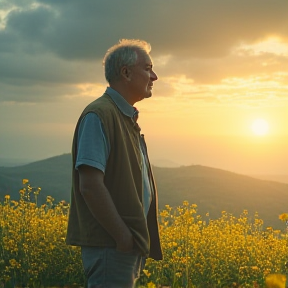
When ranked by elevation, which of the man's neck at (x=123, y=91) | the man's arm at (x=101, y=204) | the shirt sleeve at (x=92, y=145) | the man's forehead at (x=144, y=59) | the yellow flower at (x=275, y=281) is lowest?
the yellow flower at (x=275, y=281)

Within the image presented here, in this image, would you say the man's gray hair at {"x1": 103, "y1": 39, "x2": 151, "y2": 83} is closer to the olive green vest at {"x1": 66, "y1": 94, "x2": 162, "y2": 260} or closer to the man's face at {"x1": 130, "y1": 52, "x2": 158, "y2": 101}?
the man's face at {"x1": 130, "y1": 52, "x2": 158, "y2": 101}

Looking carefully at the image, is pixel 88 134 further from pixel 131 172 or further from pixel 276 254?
pixel 276 254

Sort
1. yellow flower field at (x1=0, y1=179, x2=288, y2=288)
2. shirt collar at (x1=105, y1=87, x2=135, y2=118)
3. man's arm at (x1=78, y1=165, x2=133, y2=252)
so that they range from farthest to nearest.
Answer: yellow flower field at (x1=0, y1=179, x2=288, y2=288) < shirt collar at (x1=105, y1=87, x2=135, y2=118) < man's arm at (x1=78, y1=165, x2=133, y2=252)

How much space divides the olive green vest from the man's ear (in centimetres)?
17

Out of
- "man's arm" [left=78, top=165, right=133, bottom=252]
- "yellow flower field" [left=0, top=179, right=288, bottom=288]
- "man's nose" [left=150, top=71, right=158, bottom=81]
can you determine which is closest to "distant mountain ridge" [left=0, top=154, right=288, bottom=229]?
"yellow flower field" [left=0, top=179, right=288, bottom=288]

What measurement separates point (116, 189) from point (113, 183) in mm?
30

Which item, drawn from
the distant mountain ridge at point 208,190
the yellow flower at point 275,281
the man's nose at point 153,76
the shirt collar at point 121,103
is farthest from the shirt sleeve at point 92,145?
the distant mountain ridge at point 208,190

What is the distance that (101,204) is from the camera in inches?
97.3

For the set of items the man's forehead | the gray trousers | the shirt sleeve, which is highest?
the man's forehead

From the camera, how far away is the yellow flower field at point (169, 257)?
6.24m

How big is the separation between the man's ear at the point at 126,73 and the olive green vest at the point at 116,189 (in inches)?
6.6

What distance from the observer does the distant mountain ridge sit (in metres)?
39.6

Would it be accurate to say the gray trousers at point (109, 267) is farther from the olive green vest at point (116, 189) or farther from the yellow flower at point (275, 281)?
the yellow flower at point (275, 281)

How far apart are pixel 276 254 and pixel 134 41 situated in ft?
15.1
